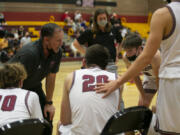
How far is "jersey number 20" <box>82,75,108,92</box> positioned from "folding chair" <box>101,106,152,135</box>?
0.38m

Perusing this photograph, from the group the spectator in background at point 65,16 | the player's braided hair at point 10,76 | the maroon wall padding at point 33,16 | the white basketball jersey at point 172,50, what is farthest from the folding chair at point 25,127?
the spectator in background at point 65,16

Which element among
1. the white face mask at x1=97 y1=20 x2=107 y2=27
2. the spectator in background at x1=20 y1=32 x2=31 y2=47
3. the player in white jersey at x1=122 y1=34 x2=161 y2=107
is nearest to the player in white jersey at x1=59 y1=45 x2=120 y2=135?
the player in white jersey at x1=122 y1=34 x2=161 y2=107

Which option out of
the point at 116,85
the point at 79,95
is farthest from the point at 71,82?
the point at 116,85

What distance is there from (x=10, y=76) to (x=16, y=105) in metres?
0.27

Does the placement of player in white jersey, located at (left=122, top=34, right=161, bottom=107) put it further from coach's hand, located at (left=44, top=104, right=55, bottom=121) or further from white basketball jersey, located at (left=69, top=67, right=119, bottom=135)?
coach's hand, located at (left=44, top=104, right=55, bottom=121)

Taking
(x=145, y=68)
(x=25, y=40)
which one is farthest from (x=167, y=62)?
(x=25, y=40)

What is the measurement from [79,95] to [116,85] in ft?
0.95

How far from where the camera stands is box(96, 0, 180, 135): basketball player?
1.81 metres

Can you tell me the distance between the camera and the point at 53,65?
3244 mm

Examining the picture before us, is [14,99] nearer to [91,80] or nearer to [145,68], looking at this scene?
[91,80]

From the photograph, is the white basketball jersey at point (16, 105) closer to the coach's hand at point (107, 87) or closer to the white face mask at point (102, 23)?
the coach's hand at point (107, 87)

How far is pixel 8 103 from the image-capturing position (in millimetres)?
2010

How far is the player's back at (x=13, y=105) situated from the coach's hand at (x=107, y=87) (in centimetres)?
56

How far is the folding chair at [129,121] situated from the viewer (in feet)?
5.60
